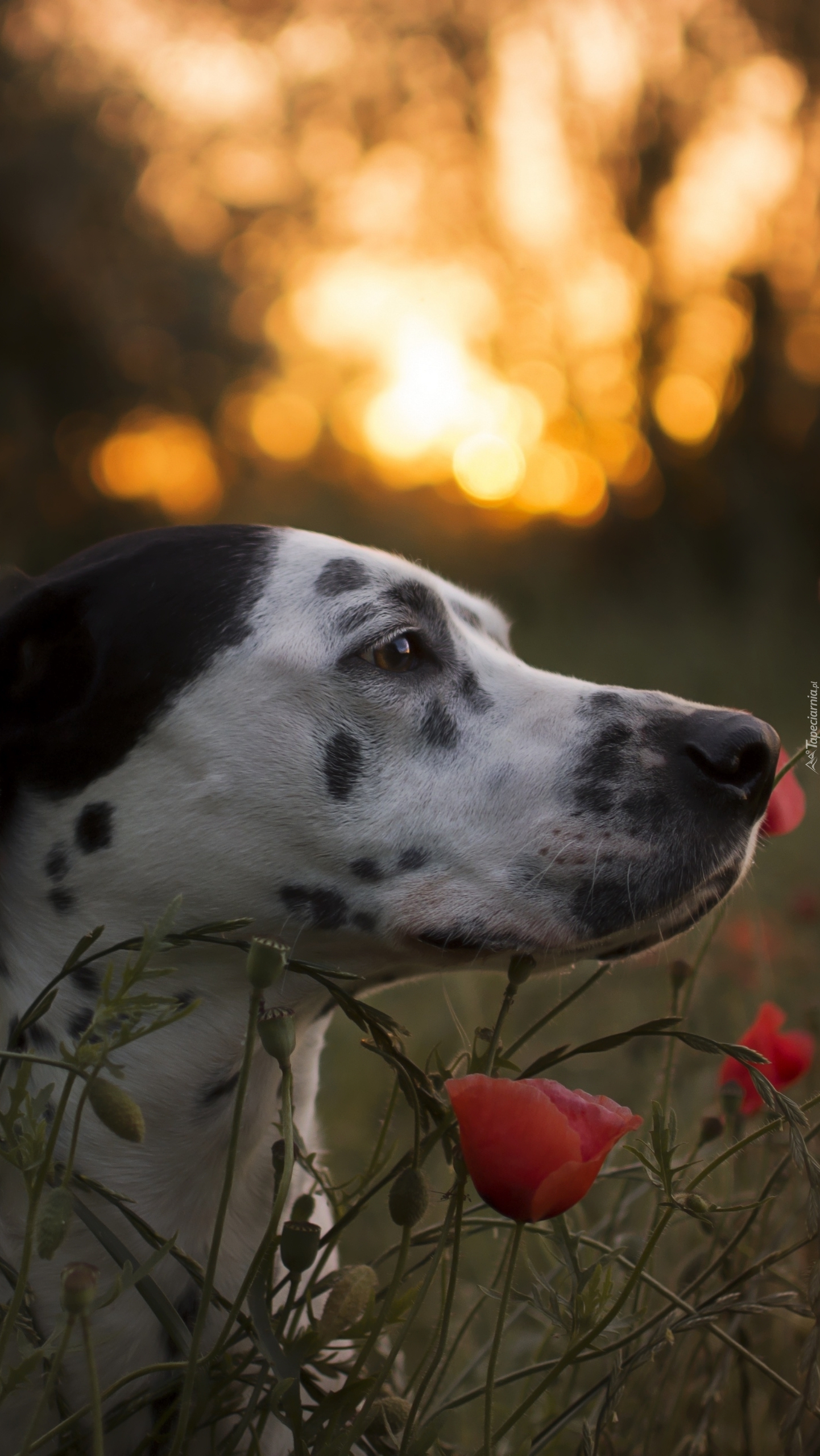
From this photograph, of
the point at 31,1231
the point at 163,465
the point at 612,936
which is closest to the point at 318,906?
the point at 612,936

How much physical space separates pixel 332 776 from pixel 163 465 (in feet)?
52.0

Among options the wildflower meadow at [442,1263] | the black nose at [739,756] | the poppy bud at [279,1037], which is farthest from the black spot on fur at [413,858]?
the poppy bud at [279,1037]

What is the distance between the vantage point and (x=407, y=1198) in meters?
1.09

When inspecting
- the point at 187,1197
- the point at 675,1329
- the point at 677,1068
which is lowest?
the point at 677,1068

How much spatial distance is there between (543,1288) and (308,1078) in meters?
0.85

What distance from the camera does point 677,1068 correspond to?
3051mm

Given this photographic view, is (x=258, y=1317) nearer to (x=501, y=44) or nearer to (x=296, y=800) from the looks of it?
(x=296, y=800)

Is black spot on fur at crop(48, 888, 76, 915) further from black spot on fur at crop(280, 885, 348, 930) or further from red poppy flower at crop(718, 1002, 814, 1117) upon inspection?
red poppy flower at crop(718, 1002, 814, 1117)

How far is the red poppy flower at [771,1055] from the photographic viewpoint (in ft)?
5.27

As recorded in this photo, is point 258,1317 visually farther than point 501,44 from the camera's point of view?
No

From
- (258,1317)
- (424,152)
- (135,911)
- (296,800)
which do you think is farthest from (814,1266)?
(424,152)

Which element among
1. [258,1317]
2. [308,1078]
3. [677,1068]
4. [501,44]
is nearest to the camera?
[258,1317]

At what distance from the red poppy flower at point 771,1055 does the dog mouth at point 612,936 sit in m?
0.19

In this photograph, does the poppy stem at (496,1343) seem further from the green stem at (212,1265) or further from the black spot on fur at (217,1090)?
the black spot on fur at (217,1090)
